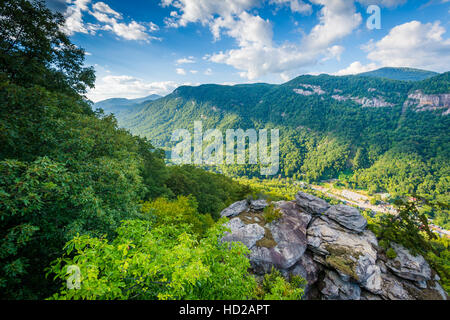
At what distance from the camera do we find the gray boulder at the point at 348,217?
15.8 metres

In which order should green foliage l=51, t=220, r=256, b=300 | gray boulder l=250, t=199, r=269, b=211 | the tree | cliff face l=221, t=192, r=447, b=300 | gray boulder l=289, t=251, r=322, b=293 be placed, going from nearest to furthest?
green foliage l=51, t=220, r=256, b=300
the tree
cliff face l=221, t=192, r=447, b=300
gray boulder l=289, t=251, r=322, b=293
gray boulder l=250, t=199, r=269, b=211

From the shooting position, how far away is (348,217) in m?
16.3

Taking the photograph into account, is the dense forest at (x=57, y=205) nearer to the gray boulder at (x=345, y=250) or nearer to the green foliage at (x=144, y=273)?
the green foliage at (x=144, y=273)

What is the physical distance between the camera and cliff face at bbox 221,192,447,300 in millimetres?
12844

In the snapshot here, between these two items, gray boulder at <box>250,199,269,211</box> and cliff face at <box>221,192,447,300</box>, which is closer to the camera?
cliff face at <box>221,192,447,300</box>

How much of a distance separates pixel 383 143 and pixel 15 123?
236 meters

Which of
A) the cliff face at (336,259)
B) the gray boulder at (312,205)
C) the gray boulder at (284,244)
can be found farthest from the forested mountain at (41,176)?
the gray boulder at (312,205)

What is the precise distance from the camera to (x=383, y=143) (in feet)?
550

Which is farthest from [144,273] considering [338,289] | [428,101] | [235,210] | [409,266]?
[428,101]

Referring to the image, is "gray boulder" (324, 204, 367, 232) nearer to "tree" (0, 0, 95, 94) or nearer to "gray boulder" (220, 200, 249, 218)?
"gray boulder" (220, 200, 249, 218)

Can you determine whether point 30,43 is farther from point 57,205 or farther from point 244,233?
point 244,233

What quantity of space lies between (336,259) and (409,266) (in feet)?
18.5

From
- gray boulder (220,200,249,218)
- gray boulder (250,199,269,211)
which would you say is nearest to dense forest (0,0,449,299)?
gray boulder (220,200,249,218)
